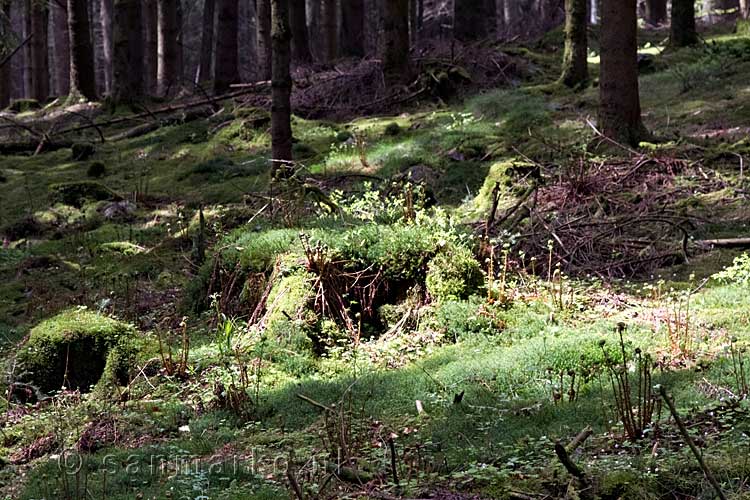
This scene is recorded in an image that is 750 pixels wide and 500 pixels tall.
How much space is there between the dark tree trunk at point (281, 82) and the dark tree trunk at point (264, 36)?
7855 mm

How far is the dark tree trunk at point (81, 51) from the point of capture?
22766mm

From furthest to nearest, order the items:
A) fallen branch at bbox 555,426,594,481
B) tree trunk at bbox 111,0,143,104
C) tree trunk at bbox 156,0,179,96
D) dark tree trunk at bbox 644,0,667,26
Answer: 1. dark tree trunk at bbox 644,0,667,26
2. tree trunk at bbox 156,0,179,96
3. tree trunk at bbox 111,0,143,104
4. fallen branch at bbox 555,426,594,481

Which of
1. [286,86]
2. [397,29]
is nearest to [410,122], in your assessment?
[397,29]

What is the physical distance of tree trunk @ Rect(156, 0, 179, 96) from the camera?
25.9 meters

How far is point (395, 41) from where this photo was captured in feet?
61.0

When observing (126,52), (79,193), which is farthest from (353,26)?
(79,193)

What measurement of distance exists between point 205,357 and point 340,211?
2.71m

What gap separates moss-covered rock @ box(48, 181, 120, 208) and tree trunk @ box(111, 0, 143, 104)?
268 inches

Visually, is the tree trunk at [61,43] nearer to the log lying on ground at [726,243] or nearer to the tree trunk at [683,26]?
the tree trunk at [683,26]

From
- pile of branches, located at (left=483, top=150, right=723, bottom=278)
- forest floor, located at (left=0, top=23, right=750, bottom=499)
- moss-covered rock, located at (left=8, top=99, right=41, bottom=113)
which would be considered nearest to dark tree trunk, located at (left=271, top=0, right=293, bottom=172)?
forest floor, located at (left=0, top=23, right=750, bottom=499)

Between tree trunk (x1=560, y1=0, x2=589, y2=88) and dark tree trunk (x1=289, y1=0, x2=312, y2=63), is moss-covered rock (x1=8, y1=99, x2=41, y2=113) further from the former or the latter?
tree trunk (x1=560, y1=0, x2=589, y2=88)

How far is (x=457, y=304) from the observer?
27.0 feet

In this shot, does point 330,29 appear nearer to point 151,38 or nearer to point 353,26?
point 353,26

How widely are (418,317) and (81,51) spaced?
17.7 metres
